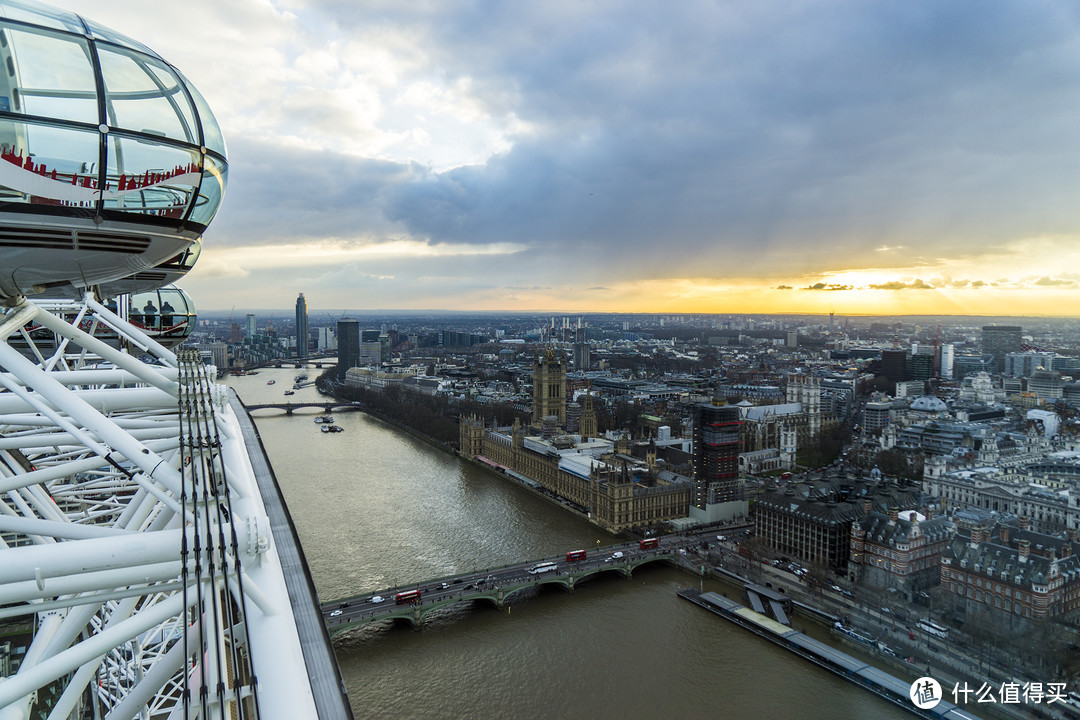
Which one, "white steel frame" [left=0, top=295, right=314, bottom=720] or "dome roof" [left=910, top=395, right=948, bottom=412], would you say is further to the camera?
"dome roof" [left=910, top=395, right=948, bottom=412]

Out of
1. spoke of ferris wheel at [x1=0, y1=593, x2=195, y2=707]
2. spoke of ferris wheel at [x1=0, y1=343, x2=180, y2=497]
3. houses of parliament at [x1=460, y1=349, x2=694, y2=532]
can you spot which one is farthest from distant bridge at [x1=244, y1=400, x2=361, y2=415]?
spoke of ferris wheel at [x1=0, y1=593, x2=195, y2=707]

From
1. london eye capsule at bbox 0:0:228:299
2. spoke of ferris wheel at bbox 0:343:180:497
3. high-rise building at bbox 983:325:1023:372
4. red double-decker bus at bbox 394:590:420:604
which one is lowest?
red double-decker bus at bbox 394:590:420:604

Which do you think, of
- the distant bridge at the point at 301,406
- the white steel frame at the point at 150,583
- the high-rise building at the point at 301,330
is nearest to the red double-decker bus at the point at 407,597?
the white steel frame at the point at 150,583

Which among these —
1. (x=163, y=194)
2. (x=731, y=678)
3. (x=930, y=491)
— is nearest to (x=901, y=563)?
(x=731, y=678)

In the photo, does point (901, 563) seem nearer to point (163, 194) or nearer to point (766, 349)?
point (163, 194)

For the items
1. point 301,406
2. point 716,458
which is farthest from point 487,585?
point 301,406

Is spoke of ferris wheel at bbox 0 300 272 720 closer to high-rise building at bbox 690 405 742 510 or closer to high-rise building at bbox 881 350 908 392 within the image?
high-rise building at bbox 690 405 742 510

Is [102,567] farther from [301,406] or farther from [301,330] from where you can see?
[301,330]
